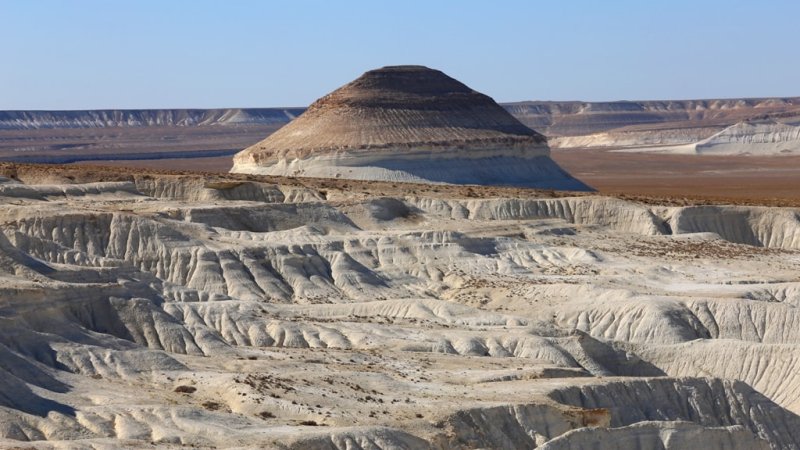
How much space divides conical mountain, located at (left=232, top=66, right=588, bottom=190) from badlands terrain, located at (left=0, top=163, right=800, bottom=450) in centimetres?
2067

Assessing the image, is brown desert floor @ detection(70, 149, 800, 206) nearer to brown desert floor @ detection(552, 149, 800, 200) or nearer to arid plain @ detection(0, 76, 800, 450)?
brown desert floor @ detection(552, 149, 800, 200)

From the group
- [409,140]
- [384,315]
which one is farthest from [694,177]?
[384,315]

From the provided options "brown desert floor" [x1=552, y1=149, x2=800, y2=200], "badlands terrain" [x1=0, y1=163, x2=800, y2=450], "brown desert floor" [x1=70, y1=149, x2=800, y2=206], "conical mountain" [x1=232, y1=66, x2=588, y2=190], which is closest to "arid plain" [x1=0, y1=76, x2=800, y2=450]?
"badlands terrain" [x1=0, y1=163, x2=800, y2=450]

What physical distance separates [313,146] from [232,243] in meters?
49.1

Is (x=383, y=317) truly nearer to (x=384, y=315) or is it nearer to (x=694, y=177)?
(x=384, y=315)

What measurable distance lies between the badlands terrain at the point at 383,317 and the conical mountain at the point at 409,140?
20.7 m

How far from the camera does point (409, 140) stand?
116m

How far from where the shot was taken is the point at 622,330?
59.8 meters

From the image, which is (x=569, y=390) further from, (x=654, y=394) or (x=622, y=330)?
(x=622, y=330)

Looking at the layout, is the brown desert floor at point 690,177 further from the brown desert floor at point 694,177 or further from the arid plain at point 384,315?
the arid plain at point 384,315

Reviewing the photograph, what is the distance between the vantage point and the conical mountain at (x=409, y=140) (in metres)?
115

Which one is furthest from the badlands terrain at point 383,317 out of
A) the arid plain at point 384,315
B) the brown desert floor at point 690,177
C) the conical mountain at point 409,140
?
the brown desert floor at point 690,177

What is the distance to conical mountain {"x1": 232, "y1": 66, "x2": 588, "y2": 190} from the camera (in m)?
115

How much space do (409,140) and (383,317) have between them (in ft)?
190
